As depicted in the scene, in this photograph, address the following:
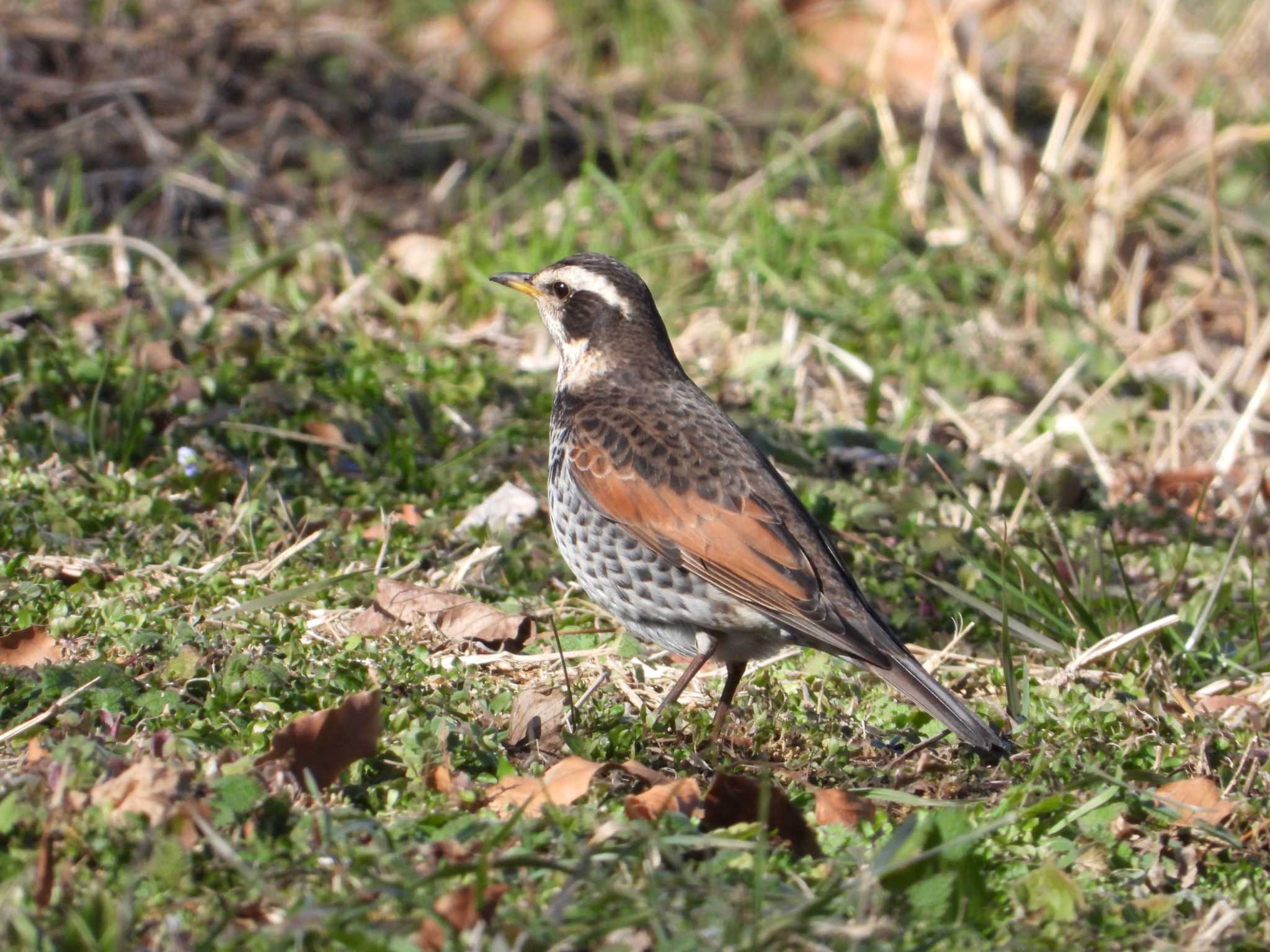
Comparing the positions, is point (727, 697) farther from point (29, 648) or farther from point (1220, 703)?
point (29, 648)

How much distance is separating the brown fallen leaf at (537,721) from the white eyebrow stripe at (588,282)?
1.82 meters

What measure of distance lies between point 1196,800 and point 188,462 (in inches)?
148

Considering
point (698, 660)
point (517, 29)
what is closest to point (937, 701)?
point (698, 660)

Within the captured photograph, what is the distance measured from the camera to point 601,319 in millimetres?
5863

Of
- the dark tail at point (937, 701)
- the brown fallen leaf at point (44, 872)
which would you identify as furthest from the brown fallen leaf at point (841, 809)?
the brown fallen leaf at point (44, 872)

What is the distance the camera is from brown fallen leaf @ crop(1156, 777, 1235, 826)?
4102mm

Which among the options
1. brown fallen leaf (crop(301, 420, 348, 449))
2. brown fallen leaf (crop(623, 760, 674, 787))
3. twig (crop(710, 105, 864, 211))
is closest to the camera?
brown fallen leaf (crop(623, 760, 674, 787))

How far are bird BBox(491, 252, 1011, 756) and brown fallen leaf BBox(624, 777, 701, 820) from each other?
683 millimetres

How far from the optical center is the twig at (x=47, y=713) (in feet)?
13.1

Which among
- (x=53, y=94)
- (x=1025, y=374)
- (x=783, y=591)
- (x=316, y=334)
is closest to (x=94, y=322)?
(x=316, y=334)

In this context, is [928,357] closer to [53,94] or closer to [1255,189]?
[1255,189]

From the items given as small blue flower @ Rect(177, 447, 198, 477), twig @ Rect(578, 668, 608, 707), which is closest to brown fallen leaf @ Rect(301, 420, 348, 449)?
small blue flower @ Rect(177, 447, 198, 477)

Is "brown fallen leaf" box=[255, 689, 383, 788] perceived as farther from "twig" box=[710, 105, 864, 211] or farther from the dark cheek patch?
"twig" box=[710, 105, 864, 211]

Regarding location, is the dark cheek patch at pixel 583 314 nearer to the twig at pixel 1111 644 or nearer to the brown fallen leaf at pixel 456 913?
the twig at pixel 1111 644
